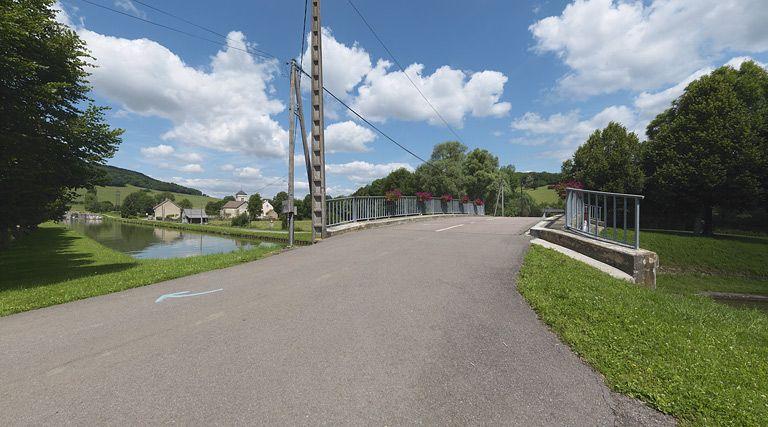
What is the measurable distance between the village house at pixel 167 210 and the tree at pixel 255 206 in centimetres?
4313

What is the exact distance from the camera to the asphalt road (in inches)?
89.8

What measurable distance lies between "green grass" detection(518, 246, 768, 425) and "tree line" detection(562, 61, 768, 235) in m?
25.3

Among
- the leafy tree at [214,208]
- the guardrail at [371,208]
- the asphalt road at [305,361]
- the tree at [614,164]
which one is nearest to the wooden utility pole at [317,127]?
the guardrail at [371,208]

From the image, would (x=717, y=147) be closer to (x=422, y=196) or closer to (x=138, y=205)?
(x=422, y=196)

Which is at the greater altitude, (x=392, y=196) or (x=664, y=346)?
(x=392, y=196)

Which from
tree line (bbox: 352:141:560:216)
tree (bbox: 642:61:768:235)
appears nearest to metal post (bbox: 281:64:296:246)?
tree (bbox: 642:61:768:235)

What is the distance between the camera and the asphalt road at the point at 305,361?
2.28 m

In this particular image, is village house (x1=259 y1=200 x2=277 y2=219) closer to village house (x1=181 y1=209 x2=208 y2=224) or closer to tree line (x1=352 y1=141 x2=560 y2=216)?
village house (x1=181 y1=209 x2=208 y2=224)

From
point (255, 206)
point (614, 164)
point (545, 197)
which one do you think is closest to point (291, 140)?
point (614, 164)

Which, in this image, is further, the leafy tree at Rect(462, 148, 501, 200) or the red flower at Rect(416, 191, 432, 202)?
the leafy tree at Rect(462, 148, 501, 200)

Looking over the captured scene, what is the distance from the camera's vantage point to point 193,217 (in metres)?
111

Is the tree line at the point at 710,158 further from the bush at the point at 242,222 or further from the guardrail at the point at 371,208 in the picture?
the bush at the point at 242,222

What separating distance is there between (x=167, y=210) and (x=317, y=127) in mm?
139348

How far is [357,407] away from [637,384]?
2141 mm
